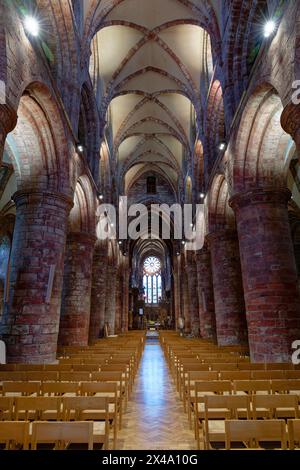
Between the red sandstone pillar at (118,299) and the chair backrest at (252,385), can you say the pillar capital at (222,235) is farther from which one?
the red sandstone pillar at (118,299)

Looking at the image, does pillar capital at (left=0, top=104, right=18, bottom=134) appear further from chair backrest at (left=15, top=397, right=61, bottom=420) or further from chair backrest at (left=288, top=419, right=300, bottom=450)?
chair backrest at (left=288, top=419, right=300, bottom=450)

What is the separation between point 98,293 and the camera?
16.9 meters

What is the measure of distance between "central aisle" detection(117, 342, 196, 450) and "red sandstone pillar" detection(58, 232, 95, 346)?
5.34 m

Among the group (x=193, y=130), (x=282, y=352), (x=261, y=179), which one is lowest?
(x=282, y=352)

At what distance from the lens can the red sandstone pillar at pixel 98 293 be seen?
645 inches

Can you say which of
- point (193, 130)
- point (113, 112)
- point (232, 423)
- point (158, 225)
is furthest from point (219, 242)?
point (158, 225)

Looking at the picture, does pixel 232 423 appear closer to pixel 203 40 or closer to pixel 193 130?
pixel 203 40

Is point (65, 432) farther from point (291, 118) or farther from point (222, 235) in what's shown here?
point (222, 235)

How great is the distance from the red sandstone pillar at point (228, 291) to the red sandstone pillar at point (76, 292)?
5.55 meters

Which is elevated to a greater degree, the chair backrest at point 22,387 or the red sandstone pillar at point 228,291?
the red sandstone pillar at point 228,291


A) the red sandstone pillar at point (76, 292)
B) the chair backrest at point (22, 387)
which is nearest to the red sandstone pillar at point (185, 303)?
the red sandstone pillar at point (76, 292)

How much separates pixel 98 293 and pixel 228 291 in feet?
24.9

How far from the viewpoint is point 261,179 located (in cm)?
927
